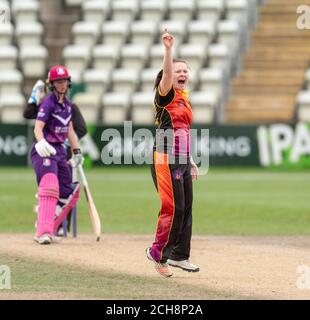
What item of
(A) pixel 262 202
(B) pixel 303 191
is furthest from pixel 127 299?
(B) pixel 303 191

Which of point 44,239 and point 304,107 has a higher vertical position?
point 304,107

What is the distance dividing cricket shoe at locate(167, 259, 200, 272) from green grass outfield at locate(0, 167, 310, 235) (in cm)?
420

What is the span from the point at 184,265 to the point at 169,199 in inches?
31.2

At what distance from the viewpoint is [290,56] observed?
98.4 ft

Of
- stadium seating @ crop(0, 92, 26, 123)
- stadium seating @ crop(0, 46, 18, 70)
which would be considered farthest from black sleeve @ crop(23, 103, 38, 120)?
stadium seating @ crop(0, 46, 18, 70)

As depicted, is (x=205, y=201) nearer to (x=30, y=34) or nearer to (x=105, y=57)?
(x=105, y=57)

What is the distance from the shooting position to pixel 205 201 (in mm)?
19094

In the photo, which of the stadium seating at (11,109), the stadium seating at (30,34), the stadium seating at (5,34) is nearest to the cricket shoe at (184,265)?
the stadium seating at (11,109)

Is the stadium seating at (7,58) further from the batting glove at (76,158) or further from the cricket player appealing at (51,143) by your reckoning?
the cricket player appealing at (51,143)

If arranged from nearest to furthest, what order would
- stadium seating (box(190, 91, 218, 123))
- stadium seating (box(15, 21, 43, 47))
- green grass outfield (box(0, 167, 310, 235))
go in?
green grass outfield (box(0, 167, 310, 235)), stadium seating (box(190, 91, 218, 123)), stadium seating (box(15, 21, 43, 47))

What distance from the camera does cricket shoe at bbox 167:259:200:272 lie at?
10.2 m

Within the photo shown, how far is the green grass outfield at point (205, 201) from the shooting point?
50.2 feet

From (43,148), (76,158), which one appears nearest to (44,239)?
(43,148)

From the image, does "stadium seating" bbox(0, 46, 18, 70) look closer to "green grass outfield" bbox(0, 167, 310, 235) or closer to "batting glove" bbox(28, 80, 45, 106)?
"green grass outfield" bbox(0, 167, 310, 235)
